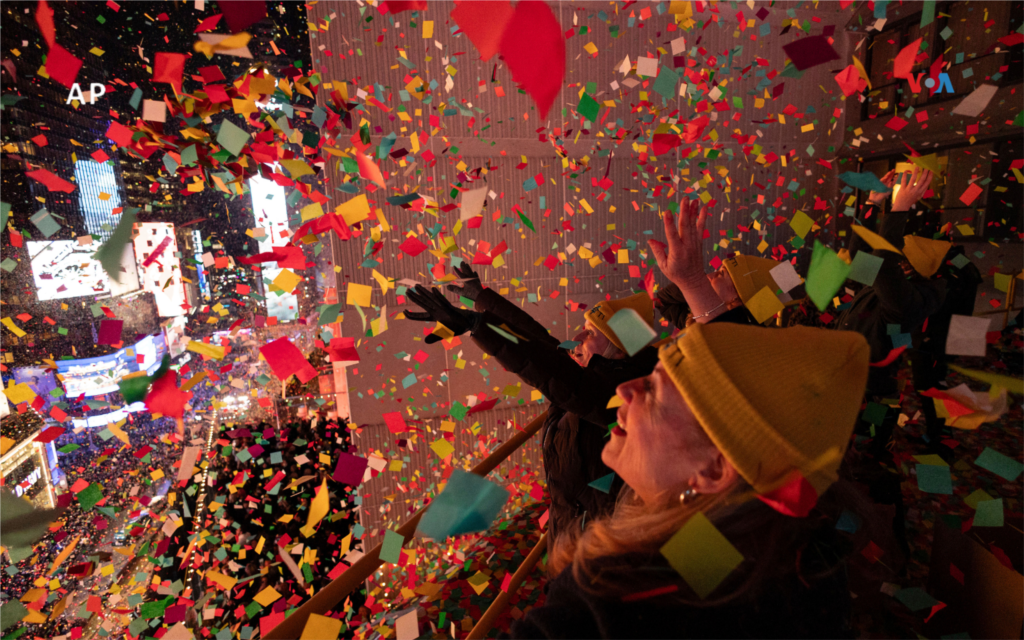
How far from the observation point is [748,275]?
1625 millimetres

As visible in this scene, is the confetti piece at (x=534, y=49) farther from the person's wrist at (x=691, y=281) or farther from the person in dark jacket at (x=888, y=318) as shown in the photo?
the person in dark jacket at (x=888, y=318)

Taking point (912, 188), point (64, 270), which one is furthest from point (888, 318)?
point (64, 270)

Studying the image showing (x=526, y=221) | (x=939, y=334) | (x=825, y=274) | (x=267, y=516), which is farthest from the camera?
(x=267, y=516)

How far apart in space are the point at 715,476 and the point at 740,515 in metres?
0.07

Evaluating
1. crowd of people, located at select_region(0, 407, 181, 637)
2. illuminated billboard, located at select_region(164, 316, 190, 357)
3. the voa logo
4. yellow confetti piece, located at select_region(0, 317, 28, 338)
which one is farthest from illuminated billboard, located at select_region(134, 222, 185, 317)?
the voa logo

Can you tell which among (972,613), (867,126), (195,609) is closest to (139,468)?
(195,609)

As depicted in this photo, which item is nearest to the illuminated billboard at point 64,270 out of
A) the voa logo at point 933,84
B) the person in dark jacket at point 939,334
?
the person in dark jacket at point 939,334

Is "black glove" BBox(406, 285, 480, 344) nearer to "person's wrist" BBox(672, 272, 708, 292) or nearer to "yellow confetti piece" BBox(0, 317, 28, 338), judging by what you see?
"person's wrist" BBox(672, 272, 708, 292)

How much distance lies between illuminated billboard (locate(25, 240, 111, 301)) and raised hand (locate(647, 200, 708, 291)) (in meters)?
2.88

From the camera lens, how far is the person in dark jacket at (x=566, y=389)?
123cm

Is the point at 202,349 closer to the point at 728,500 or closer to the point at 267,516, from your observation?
the point at 728,500

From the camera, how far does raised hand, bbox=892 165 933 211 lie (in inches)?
71.0

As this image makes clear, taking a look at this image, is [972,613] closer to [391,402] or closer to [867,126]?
[391,402]

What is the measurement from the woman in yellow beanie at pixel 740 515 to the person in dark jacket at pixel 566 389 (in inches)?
17.9
